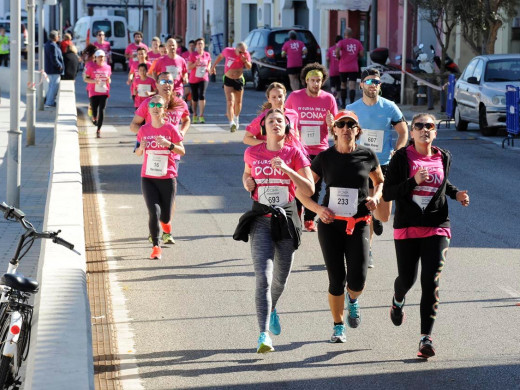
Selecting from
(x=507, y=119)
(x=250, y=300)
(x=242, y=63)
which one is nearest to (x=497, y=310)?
(x=250, y=300)

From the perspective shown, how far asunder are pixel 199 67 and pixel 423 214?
18002 mm

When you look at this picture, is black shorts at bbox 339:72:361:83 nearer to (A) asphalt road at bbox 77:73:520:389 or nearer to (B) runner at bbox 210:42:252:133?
(B) runner at bbox 210:42:252:133

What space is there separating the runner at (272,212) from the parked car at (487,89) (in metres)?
14.9

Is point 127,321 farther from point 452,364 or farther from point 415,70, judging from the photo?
point 415,70

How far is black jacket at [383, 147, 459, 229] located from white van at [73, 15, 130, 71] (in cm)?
4574

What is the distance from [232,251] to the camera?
11.5m

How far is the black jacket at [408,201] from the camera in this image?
301 inches

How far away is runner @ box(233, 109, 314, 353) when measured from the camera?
7.74m

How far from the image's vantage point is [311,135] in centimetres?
1193

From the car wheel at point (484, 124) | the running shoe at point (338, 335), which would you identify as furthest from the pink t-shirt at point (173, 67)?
the running shoe at point (338, 335)

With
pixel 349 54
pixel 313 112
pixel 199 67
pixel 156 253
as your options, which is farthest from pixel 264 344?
pixel 349 54

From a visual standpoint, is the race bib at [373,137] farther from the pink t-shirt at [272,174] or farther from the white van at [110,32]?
the white van at [110,32]

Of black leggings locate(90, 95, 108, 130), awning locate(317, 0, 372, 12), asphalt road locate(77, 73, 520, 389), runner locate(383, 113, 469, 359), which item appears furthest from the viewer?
awning locate(317, 0, 372, 12)

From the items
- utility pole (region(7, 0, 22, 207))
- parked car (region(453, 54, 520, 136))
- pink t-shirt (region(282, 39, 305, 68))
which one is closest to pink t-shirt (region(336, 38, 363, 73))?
pink t-shirt (region(282, 39, 305, 68))
